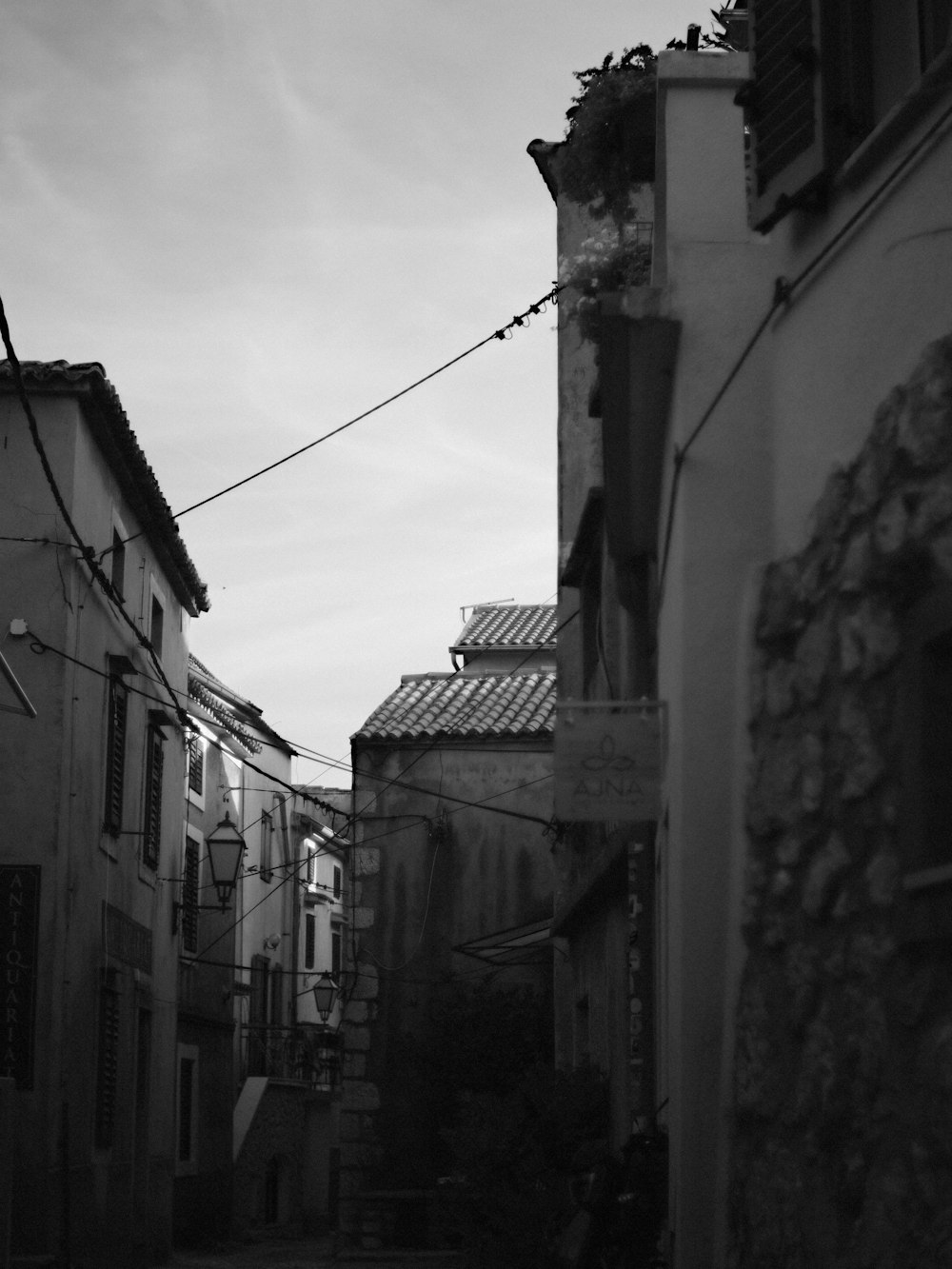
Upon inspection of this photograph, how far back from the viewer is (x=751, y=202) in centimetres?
627

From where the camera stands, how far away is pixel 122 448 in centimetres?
1756

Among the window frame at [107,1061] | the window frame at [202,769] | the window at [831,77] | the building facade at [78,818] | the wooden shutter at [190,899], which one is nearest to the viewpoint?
the window at [831,77]

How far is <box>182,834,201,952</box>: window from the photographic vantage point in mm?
24859

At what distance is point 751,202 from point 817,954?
2.87 m

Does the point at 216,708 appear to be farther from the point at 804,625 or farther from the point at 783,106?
the point at 804,625

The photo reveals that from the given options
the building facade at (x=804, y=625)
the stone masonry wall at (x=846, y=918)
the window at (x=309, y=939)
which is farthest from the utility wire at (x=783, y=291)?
the window at (x=309, y=939)

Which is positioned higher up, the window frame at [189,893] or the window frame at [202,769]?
the window frame at [202,769]

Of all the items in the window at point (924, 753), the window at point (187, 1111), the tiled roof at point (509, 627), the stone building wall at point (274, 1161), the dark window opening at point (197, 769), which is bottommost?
the stone building wall at point (274, 1161)

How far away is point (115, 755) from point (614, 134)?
34.0 ft

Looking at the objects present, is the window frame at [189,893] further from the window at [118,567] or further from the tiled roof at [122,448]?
the window at [118,567]

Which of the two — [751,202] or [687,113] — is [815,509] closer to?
[751,202]

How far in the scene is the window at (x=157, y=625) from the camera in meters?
20.9

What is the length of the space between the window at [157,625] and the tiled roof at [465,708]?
2.82 meters

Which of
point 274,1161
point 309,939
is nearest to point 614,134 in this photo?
point 274,1161
